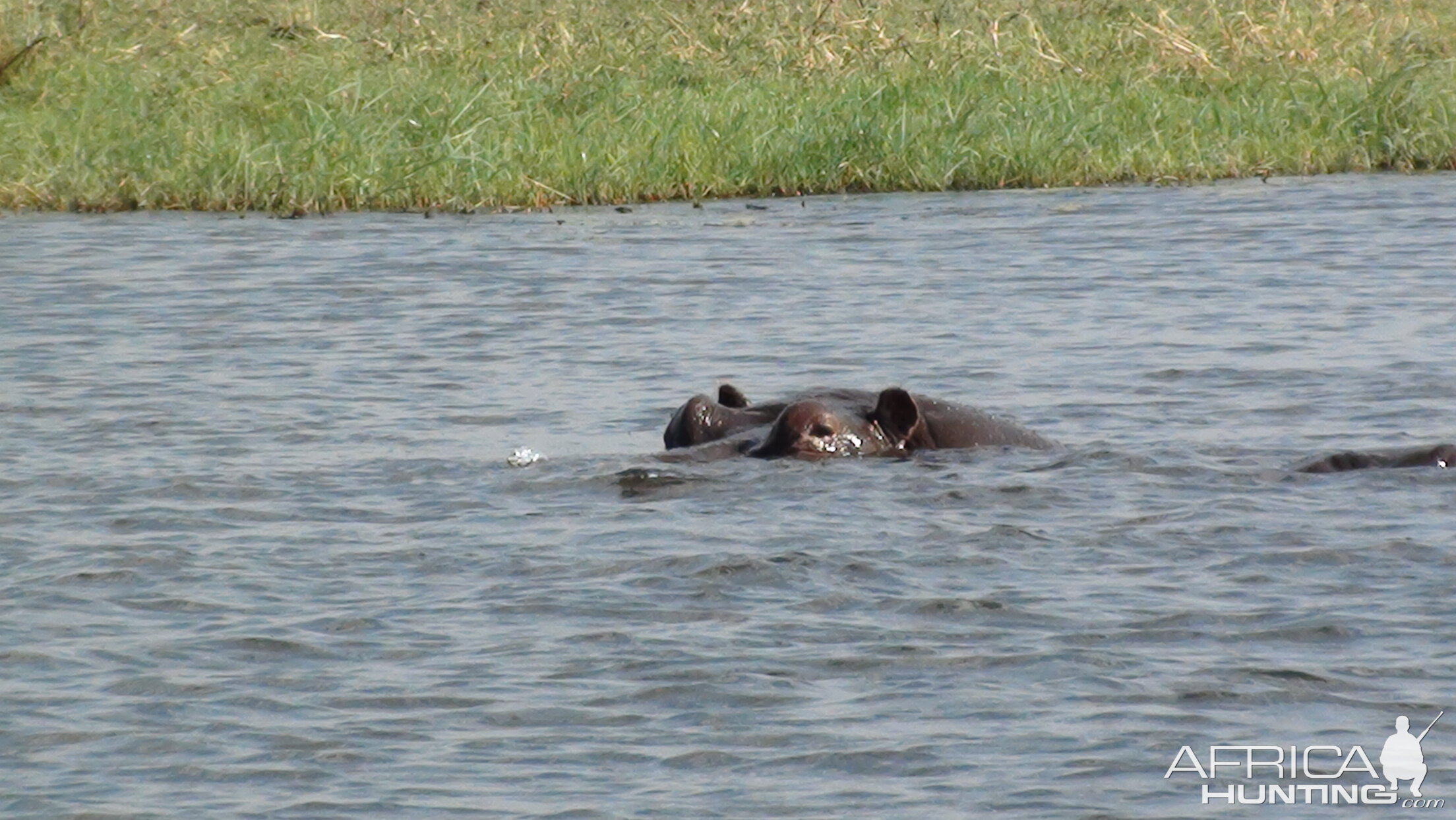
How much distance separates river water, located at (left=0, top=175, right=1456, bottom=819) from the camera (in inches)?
184

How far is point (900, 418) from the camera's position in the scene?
7.59 meters

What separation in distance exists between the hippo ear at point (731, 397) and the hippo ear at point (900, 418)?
1.49 feet

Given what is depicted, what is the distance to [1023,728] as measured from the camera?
4.79m

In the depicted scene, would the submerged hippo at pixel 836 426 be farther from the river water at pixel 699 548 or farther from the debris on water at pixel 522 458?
the debris on water at pixel 522 458

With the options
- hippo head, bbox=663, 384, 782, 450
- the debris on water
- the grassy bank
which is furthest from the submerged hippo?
the grassy bank

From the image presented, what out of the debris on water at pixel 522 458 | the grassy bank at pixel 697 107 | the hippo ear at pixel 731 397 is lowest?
the debris on water at pixel 522 458

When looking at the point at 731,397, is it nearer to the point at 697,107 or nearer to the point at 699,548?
the point at 699,548

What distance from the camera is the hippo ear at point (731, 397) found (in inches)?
306

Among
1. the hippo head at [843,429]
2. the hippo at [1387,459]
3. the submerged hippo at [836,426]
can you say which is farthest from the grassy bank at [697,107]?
the hippo at [1387,459]

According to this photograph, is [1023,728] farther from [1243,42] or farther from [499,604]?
[1243,42]

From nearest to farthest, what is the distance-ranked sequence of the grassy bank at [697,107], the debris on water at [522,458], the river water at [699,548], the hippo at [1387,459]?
the river water at [699,548] → the hippo at [1387,459] → the debris on water at [522,458] → the grassy bank at [697,107]

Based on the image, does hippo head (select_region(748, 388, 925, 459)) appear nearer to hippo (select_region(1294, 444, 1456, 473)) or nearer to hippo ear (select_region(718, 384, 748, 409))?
hippo ear (select_region(718, 384, 748, 409))

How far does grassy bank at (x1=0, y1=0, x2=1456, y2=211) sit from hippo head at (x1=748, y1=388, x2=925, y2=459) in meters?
7.73

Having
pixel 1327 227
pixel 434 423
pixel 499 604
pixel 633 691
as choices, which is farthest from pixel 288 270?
pixel 633 691
